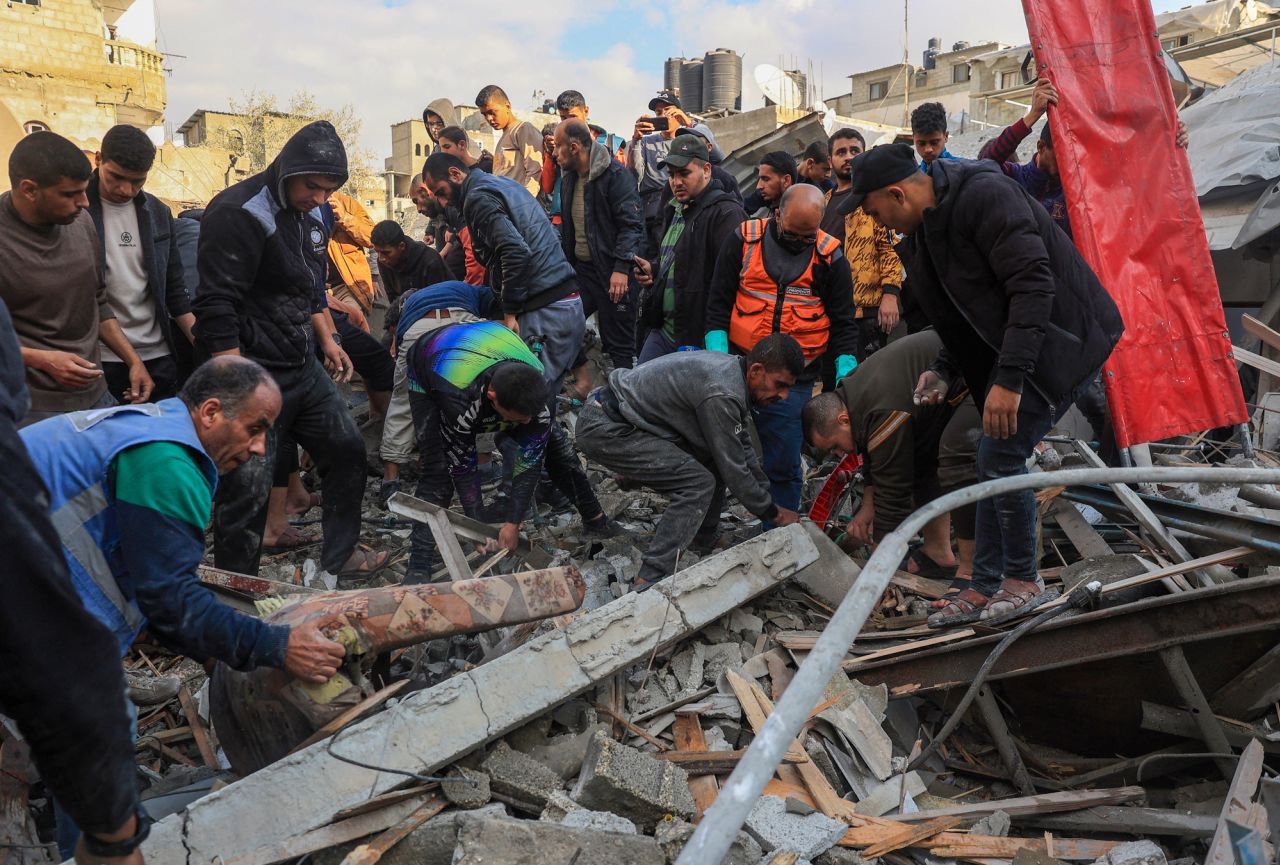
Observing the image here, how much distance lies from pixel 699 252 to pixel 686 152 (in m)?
0.66

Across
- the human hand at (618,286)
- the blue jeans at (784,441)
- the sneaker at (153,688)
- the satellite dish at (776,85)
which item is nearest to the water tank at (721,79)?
the satellite dish at (776,85)

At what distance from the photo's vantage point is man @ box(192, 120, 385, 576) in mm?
4492

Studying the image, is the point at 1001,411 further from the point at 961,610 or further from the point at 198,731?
the point at 198,731

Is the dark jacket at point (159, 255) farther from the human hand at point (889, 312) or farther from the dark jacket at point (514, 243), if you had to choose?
the human hand at point (889, 312)

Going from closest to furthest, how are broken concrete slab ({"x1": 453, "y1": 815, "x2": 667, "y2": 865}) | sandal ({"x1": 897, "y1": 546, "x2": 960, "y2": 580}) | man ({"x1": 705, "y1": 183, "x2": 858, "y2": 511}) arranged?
broken concrete slab ({"x1": 453, "y1": 815, "x2": 667, "y2": 865}), sandal ({"x1": 897, "y1": 546, "x2": 960, "y2": 580}), man ({"x1": 705, "y1": 183, "x2": 858, "y2": 511})

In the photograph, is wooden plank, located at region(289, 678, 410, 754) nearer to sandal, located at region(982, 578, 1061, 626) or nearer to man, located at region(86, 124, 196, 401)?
man, located at region(86, 124, 196, 401)

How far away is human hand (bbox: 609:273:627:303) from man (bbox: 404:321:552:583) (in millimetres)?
1619

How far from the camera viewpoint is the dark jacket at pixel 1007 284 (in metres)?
3.69

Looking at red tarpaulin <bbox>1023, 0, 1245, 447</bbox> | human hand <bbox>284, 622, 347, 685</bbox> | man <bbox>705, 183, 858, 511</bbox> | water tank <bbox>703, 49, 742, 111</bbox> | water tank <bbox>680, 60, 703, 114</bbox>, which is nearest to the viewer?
human hand <bbox>284, 622, 347, 685</bbox>

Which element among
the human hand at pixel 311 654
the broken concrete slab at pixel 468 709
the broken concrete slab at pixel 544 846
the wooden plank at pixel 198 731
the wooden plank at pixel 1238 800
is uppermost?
the human hand at pixel 311 654

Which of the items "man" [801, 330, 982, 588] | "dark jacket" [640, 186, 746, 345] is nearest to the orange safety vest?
"dark jacket" [640, 186, 746, 345]

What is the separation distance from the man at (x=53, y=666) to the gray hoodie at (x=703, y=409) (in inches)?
126

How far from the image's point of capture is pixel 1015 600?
4.23 meters

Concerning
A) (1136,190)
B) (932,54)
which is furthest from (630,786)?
(932,54)
